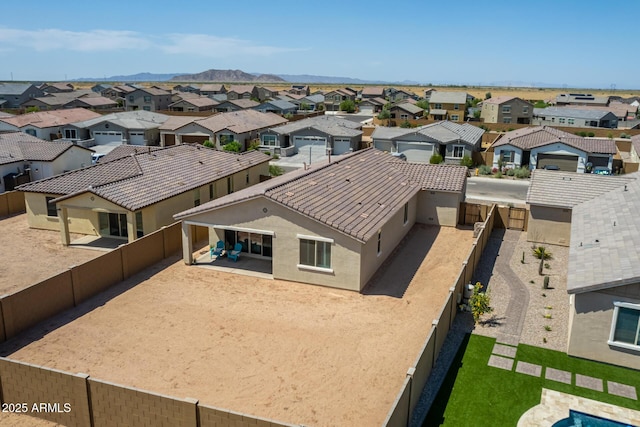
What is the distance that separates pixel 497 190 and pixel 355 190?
2231cm

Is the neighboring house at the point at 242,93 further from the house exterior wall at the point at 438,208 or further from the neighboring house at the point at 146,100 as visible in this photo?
the house exterior wall at the point at 438,208

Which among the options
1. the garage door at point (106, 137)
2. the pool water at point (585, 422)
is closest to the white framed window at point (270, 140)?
the garage door at point (106, 137)

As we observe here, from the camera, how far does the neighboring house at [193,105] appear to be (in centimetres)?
10300

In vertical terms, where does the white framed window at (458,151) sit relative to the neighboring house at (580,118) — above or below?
below

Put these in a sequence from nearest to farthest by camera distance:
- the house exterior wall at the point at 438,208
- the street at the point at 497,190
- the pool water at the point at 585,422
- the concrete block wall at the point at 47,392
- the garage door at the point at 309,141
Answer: the concrete block wall at the point at 47,392 < the pool water at the point at 585,422 < the house exterior wall at the point at 438,208 < the street at the point at 497,190 < the garage door at the point at 309,141

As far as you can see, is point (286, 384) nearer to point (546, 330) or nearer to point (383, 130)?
point (546, 330)

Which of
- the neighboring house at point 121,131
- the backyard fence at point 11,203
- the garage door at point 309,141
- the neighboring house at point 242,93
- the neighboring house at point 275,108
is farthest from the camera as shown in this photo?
the neighboring house at point 242,93

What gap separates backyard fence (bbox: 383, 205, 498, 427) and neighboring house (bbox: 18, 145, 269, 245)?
17.2 metres

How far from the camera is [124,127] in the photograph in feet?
211

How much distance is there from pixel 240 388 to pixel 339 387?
3004mm

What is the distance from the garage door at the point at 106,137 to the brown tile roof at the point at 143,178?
29629 mm

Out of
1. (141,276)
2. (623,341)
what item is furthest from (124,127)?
(623,341)

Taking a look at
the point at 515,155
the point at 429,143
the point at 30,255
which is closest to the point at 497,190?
the point at 515,155

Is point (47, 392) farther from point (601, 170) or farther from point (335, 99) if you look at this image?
point (335, 99)
